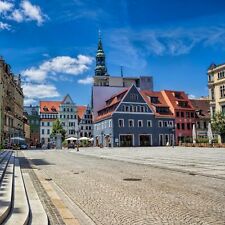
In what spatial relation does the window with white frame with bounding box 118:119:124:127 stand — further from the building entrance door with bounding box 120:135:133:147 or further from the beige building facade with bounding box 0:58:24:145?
the beige building facade with bounding box 0:58:24:145

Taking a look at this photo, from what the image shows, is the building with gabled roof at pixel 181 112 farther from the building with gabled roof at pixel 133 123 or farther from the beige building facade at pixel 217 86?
the beige building facade at pixel 217 86

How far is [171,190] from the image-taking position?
1070 centimetres

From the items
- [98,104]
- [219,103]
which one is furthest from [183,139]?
[98,104]

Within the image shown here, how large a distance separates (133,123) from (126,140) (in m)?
4.16

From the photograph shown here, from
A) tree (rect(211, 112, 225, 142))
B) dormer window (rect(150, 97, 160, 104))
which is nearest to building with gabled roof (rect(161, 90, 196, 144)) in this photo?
dormer window (rect(150, 97, 160, 104))

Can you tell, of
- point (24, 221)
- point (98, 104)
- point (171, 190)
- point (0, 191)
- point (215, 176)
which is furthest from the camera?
point (98, 104)

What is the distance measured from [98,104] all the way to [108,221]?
86.3 meters

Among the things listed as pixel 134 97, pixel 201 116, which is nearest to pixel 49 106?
pixel 134 97

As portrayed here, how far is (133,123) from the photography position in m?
79.3

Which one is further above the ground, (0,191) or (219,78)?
(219,78)

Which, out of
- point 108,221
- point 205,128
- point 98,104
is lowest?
point 108,221

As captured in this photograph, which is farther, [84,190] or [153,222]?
[84,190]

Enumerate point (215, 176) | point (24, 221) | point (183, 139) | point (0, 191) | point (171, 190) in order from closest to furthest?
point (24, 221) → point (0, 191) → point (171, 190) → point (215, 176) → point (183, 139)

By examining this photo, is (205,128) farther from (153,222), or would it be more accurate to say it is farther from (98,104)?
(153,222)
